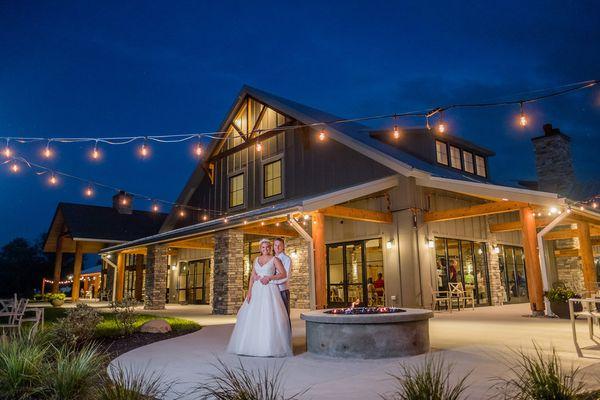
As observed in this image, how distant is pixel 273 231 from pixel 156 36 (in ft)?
437

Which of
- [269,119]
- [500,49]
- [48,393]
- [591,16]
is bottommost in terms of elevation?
[48,393]

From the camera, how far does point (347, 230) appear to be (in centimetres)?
1486

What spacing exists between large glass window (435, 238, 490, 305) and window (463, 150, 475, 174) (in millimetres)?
2943

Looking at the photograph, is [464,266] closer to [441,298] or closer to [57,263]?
[441,298]

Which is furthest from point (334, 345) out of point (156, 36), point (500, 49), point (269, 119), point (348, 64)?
point (348, 64)

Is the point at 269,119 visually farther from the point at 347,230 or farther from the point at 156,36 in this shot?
the point at 156,36

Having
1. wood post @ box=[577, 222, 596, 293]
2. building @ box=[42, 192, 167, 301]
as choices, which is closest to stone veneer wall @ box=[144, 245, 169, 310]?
building @ box=[42, 192, 167, 301]

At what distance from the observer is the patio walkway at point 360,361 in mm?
4411

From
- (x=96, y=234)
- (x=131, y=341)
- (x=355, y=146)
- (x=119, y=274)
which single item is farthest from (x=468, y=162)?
(x=96, y=234)

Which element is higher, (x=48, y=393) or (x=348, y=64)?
(x=348, y=64)

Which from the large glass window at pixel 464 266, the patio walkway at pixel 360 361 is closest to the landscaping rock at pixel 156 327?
the patio walkway at pixel 360 361

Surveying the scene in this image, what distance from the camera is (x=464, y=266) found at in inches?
594

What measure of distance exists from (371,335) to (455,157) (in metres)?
12.3

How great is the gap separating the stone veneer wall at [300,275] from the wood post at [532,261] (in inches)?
264
